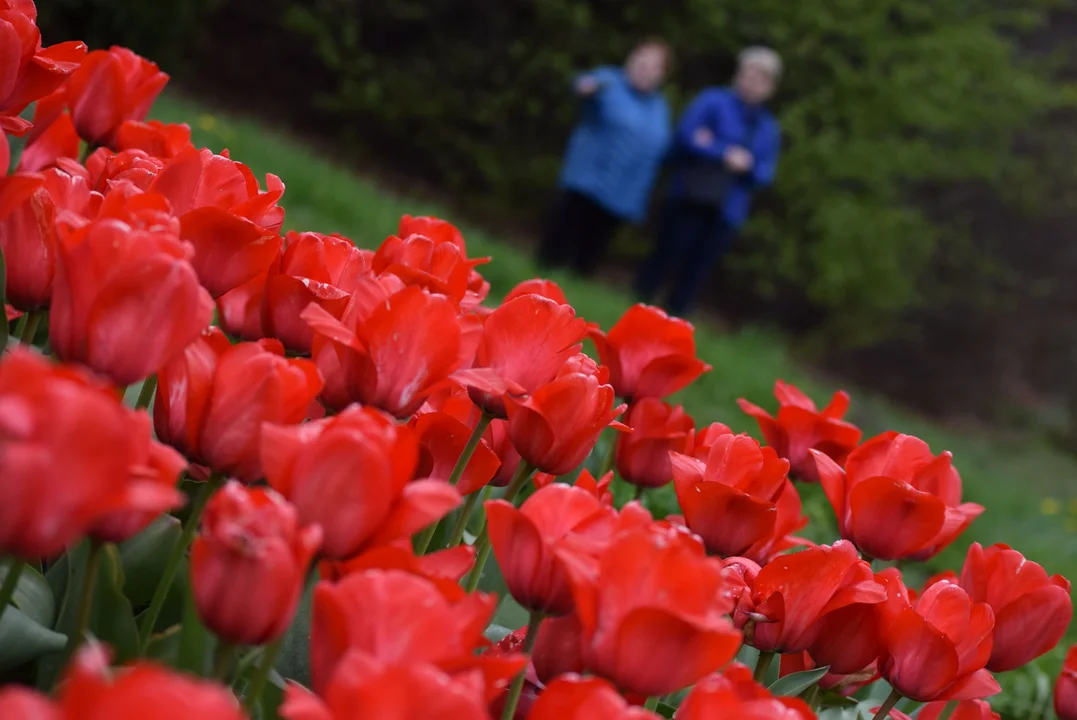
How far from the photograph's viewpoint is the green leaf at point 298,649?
2.38 feet

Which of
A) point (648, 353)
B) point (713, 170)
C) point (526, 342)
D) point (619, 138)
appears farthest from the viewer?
point (619, 138)

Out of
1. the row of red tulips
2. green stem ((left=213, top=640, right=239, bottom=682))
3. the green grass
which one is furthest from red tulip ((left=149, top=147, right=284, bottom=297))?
the green grass

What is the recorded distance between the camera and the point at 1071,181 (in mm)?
11781

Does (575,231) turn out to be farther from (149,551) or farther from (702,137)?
(149,551)

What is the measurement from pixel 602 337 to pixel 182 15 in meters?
8.32

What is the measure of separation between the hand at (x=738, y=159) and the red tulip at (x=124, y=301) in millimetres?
5860

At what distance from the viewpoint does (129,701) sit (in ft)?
1.19

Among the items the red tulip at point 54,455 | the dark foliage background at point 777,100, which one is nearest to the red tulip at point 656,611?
the red tulip at point 54,455

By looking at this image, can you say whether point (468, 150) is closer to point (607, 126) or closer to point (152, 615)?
point (607, 126)

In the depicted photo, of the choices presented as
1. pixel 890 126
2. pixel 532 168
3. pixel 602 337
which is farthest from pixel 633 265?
pixel 602 337

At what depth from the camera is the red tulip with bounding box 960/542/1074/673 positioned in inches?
35.4

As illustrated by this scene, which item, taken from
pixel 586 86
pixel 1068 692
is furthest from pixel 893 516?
pixel 586 86

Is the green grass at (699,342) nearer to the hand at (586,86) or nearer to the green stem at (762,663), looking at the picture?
the hand at (586,86)

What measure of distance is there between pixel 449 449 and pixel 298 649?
18 cm
